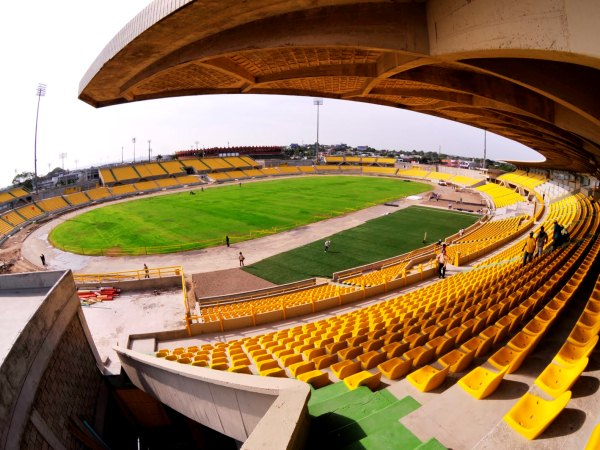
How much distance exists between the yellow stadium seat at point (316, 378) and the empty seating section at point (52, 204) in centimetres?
5330

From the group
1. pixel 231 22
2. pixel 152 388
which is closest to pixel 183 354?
pixel 152 388

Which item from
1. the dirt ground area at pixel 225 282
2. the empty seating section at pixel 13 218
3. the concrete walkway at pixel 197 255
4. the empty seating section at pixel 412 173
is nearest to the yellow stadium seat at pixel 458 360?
the dirt ground area at pixel 225 282

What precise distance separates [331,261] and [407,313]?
14660 millimetres

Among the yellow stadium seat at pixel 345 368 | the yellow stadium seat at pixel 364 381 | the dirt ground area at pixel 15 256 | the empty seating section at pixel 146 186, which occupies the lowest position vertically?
the dirt ground area at pixel 15 256

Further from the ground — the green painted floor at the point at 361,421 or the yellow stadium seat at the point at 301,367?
the green painted floor at the point at 361,421

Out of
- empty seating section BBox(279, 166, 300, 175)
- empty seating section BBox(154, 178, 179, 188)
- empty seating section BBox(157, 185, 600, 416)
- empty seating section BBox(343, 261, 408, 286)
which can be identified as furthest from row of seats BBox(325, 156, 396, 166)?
empty seating section BBox(157, 185, 600, 416)

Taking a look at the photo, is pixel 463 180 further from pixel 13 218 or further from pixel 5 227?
pixel 13 218

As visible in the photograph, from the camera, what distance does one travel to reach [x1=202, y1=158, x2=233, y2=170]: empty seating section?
258 feet

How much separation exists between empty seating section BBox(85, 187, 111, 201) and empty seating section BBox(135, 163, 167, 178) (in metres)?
9.87

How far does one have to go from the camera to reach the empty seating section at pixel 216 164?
258 ft

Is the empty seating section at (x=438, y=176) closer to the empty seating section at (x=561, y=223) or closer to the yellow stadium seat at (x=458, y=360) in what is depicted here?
the empty seating section at (x=561, y=223)

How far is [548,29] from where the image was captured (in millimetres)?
3711

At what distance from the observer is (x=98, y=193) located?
5622 centimetres

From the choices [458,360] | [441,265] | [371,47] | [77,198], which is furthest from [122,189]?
[458,360]
